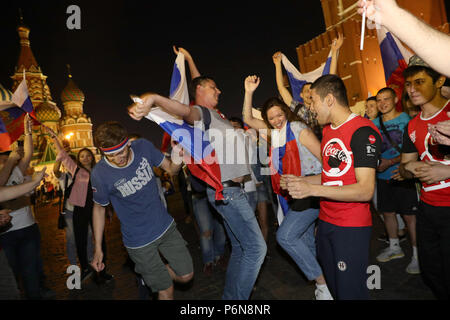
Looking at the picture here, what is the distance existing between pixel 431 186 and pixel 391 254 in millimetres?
2185

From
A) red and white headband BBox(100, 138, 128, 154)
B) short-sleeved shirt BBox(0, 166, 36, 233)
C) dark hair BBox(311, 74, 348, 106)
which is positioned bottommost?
short-sleeved shirt BBox(0, 166, 36, 233)

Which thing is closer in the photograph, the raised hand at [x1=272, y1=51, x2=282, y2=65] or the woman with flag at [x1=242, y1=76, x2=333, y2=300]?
the woman with flag at [x1=242, y1=76, x2=333, y2=300]

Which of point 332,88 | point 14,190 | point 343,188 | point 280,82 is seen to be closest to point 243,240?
point 343,188

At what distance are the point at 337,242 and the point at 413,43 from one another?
1691 millimetres

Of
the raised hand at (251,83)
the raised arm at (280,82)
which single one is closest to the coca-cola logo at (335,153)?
the raised hand at (251,83)

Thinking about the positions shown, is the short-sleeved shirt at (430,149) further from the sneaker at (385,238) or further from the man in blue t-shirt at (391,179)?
the sneaker at (385,238)

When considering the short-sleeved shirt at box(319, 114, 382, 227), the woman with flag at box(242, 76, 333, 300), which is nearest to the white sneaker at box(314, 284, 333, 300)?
the woman with flag at box(242, 76, 333, 300)

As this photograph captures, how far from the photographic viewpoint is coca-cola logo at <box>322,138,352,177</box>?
2.27 m

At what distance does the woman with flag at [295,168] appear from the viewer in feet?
10.4

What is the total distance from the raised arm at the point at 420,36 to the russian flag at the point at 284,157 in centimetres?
208

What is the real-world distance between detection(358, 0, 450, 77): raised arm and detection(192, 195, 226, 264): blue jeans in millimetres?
4004

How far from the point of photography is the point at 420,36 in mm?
1229

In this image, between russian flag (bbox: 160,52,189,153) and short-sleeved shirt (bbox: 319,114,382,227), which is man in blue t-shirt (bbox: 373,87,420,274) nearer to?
short-sleeved shirt (bbox: 319,114,382,227)

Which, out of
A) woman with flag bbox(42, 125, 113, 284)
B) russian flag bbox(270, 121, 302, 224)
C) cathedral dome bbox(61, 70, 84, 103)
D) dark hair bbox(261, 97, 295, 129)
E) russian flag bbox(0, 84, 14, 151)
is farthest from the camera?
cathedral dome bbox(61, 70, 84, 103)
